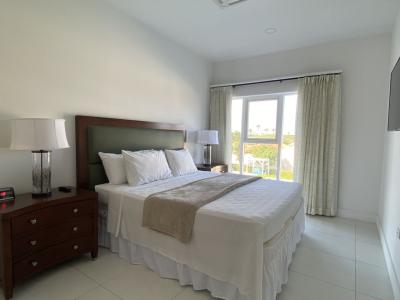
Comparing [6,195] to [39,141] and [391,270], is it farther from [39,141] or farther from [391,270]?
[391,270]

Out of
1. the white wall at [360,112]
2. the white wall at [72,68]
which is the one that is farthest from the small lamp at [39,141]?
the white wall at [360,112]

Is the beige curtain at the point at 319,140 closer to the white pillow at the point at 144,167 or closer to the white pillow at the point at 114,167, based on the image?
the white pillow at the point at 144,167

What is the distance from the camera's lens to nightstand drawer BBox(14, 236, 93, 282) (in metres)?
1.68

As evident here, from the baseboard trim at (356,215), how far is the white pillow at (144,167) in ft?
9.21

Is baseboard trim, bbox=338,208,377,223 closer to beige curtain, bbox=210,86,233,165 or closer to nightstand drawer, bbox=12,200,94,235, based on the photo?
beige curtain, bbox=210,86,233,165

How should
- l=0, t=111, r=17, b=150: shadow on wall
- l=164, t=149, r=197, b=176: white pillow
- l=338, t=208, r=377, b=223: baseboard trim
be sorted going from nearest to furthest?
l=0, t=111, r=17, b=150: shadow on wall < l=164, t=149, r=197, b=176: white pillow < l=338, t=208, r=377, b=223: baseboard trim

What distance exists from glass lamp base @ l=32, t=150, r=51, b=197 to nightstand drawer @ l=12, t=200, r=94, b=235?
0.22m

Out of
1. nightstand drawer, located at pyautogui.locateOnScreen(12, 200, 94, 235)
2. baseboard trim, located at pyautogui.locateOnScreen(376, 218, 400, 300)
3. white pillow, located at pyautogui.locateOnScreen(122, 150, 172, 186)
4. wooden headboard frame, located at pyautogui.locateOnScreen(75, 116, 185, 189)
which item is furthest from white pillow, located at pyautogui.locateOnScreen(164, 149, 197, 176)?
baseboard trim, located at pyautogui.locateOnScreen(376, 218, 400, 300)

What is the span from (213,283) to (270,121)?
10.4 ft

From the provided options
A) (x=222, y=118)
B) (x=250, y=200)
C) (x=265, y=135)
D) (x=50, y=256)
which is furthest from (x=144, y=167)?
(x=265, y=135)

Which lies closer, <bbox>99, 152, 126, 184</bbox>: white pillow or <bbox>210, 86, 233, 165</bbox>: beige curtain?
<bbox>99, 152, 126, 184</bbox>: white pillow

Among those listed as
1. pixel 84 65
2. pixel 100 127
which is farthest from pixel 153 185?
pixel 84 65

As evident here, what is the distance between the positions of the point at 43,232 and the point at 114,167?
922 millimetres

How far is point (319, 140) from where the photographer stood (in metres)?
3.55
